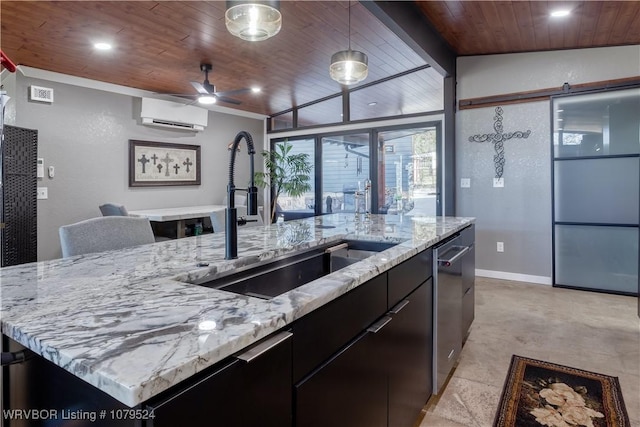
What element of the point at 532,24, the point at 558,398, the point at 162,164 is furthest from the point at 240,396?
the point at 162,164

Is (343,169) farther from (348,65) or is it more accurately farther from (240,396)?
(240,396)

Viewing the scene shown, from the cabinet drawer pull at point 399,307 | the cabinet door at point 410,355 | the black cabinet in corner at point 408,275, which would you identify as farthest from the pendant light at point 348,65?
the cabinet drawer pull at point 399,307

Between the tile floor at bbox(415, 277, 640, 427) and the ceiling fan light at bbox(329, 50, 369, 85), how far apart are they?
2.25 m

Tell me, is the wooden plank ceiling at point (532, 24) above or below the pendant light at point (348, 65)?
above

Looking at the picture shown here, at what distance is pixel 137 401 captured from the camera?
0.51m

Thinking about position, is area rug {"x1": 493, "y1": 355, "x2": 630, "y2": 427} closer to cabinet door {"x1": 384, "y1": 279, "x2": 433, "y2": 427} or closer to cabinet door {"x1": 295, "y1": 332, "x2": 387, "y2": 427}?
cabinet door {"x1": 384, "y1": 279, "x2": 433, "y2": 427}

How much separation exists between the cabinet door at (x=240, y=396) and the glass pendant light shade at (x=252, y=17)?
203cm

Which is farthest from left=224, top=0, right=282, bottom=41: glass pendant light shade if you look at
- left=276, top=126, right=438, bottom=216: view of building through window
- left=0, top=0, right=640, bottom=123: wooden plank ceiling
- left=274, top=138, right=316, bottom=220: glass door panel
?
left=274, top=138, right=316, bottom=220: glass door panel

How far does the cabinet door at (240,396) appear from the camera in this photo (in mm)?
595

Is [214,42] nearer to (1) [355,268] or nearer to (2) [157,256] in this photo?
(2) [157,256]

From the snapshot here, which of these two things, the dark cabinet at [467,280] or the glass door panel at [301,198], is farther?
the glass door panel at [301,198]

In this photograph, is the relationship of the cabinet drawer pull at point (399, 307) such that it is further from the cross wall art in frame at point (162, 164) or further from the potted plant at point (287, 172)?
the potted plant at point (287, 172)

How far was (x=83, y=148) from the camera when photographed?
466 cm

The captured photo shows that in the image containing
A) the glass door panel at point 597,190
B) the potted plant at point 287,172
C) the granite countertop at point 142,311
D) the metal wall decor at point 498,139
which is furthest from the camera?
the potted plant at point 287,172
